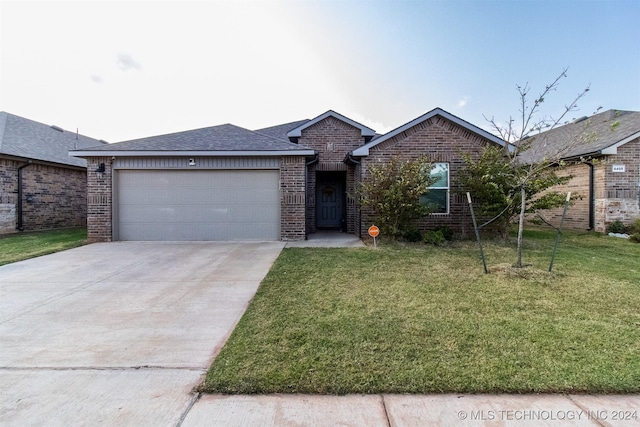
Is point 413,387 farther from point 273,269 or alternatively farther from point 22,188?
point 22,188

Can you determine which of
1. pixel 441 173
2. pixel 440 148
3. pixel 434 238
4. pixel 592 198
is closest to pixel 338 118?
pixel 440 148

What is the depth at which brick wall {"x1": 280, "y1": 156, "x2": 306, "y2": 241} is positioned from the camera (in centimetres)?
955

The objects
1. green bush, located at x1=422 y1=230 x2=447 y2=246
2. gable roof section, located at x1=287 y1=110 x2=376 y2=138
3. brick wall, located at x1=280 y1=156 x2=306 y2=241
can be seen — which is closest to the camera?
green bush, located at x1=422 y1=230 x2=447 y2=246

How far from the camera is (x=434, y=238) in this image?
874 cm

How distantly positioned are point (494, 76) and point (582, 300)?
9507 millimetres

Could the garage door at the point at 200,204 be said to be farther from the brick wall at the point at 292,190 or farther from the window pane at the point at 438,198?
the window pane at the point at 438,198

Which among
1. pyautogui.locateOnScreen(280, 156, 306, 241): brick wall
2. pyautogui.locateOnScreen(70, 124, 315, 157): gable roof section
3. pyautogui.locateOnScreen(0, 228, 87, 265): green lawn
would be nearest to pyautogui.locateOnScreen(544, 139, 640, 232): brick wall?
pyautogui.locateOnScreen(280, 156, 306, 241): brick wall

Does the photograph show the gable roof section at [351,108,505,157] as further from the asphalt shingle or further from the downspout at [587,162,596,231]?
the downspout at [587,162,596,231]

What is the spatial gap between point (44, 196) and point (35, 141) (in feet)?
10.0

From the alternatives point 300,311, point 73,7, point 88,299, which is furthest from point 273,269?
point 73,7

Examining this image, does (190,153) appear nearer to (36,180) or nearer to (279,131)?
(279,131)

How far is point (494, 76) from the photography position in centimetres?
1105

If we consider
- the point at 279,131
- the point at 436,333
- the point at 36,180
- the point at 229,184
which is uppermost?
the point at 279,131

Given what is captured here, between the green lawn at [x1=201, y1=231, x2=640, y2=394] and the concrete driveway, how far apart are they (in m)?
0.35
